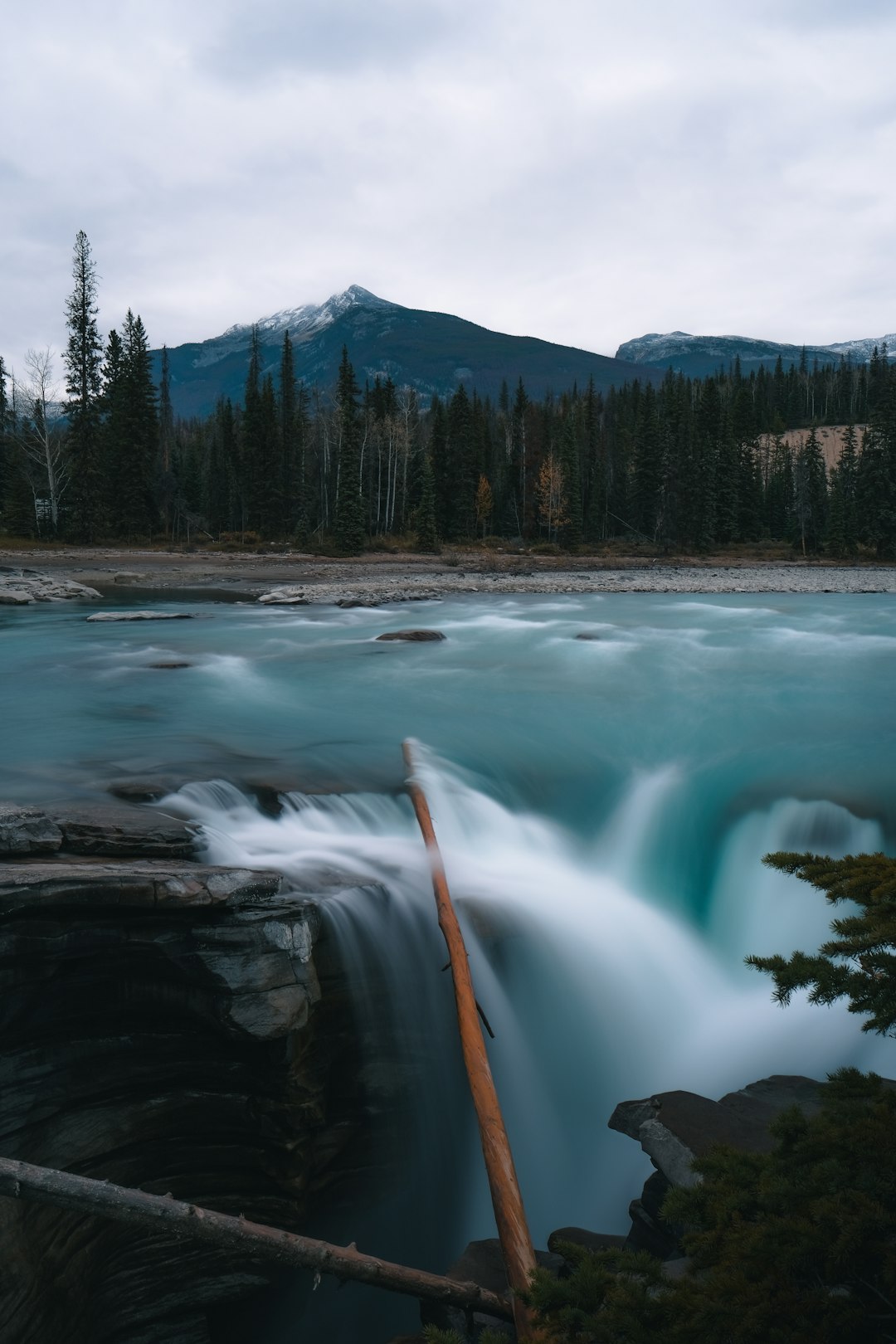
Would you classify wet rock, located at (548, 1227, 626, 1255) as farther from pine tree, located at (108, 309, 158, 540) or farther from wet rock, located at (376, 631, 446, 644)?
pine tree, located at (108, 309, 158, 540)

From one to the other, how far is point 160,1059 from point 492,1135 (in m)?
1.86

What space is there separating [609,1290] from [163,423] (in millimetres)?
87399

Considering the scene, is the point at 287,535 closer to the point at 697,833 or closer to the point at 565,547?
the point at 565,547

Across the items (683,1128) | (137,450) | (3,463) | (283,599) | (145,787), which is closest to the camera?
(683,1128)

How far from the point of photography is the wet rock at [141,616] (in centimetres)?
2152

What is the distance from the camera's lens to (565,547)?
215ft

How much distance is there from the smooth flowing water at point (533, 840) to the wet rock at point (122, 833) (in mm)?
619

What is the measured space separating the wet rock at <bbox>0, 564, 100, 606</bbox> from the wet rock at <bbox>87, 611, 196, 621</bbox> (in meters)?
5.09

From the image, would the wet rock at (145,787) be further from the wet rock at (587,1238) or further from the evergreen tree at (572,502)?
the evergreen tree at (572,502)

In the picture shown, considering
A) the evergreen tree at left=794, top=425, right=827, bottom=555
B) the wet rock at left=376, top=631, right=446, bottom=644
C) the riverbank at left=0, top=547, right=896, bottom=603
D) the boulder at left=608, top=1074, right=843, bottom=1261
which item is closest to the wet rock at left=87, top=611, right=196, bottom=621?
the wet rock at left=376, top=631, right=446, bottom=644

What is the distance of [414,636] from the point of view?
20203mm

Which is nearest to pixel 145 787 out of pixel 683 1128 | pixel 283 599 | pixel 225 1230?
pixel 225 1230

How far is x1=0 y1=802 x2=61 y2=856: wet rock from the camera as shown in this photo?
4.95 metres

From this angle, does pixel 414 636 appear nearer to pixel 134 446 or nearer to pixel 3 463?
pixel 134 446
